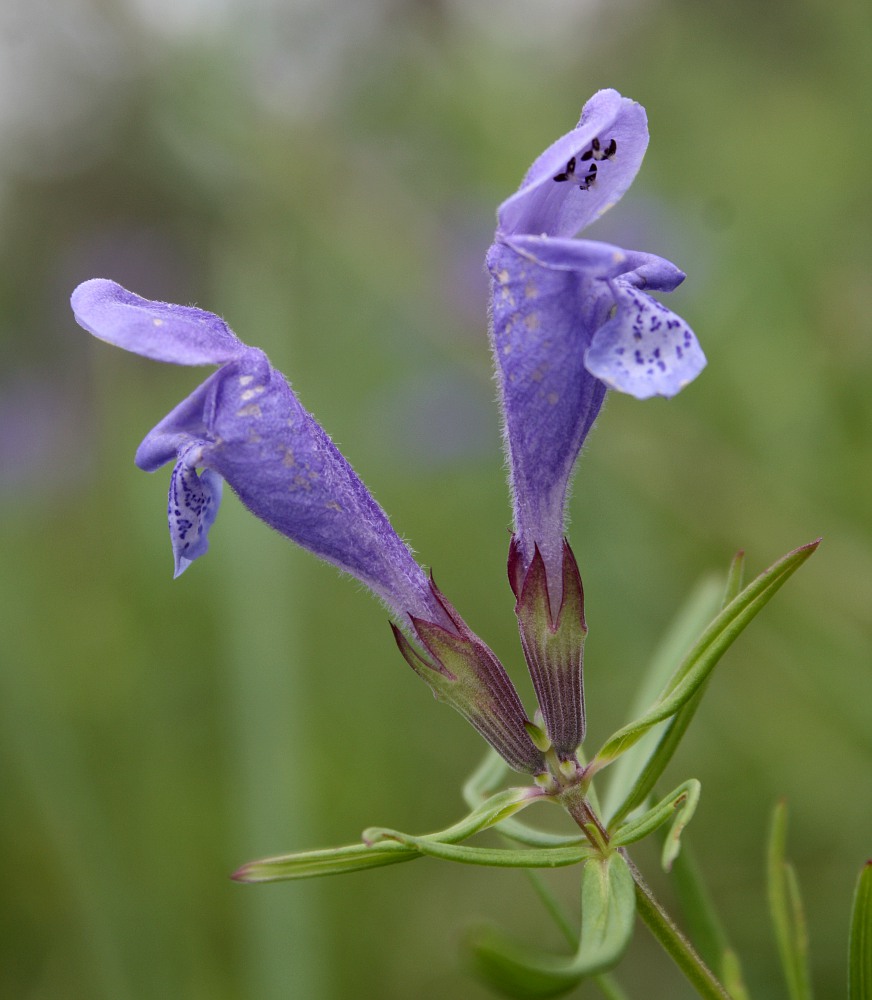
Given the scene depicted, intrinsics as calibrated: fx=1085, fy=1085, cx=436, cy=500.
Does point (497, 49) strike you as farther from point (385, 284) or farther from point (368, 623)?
point (368, 623)

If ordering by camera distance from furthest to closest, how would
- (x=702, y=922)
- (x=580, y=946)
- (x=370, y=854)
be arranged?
(x=702, y=922) → (x=370, y=854) → (x=580, y=946)

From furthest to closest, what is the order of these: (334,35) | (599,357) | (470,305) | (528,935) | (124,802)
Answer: (470,305), (334,35), (124,802), (528,935), (599,357)

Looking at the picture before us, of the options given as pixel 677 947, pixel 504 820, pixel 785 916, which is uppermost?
pixel 504 820

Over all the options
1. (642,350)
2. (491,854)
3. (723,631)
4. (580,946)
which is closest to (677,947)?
(580,946)

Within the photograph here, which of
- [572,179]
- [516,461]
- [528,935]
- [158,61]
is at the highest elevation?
[158,61]

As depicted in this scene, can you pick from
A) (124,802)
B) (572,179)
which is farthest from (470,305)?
(572,179)

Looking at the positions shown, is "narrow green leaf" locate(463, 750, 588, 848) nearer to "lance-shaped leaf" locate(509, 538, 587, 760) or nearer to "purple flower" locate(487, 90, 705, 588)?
"lance-shaped leaf" locate(509, 538, 587, 760)

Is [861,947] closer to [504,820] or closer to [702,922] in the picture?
[702,922]

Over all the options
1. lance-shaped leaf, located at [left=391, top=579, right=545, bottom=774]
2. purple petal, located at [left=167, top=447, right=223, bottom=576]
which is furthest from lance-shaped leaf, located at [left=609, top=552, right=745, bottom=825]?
purple petal, located at [left=167, top=447, right=223, bottom=576]
